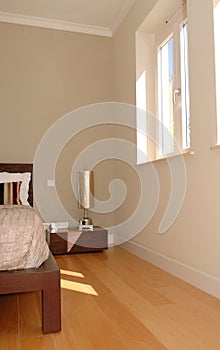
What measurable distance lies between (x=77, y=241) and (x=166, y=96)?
177cm

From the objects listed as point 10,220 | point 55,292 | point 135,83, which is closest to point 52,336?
point 55,292

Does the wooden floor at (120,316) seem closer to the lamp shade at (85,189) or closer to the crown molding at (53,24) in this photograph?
the lamp shade at (85,189)

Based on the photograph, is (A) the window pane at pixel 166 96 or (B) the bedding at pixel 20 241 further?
(A) the window pane at pixel 166 96

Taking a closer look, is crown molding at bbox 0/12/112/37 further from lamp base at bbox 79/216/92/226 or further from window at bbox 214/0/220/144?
lamp base at bbox 79/216/92/226

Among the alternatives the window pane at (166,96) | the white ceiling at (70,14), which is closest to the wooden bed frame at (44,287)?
the window pane at (166,96)

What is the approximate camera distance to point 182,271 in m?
2.33

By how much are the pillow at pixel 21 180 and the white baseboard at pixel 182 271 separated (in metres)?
1.26

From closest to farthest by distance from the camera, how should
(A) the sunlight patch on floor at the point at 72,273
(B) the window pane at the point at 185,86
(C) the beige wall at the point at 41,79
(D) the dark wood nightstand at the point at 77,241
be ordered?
(A) the sunlight patch on floor at the point at 72,273 < (B) the window pane at the point at 185,86 < (D) the dark wood nightstand at the point at 77,241 < (C) the beige wall at the point at 41,79

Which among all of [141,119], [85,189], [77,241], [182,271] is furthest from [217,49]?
[77,241]

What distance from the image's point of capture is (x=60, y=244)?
333cm

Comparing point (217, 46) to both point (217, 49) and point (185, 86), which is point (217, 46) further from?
point (185, 86)

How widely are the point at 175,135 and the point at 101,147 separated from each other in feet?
4.66

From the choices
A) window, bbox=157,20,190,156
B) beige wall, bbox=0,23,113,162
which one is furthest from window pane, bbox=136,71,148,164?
beige wall, bbox=0,23,113,162

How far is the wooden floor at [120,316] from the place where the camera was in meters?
1.38
